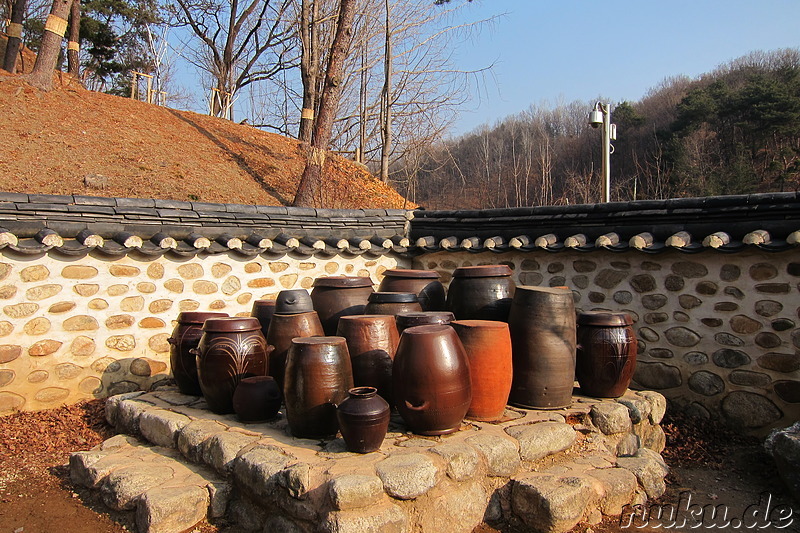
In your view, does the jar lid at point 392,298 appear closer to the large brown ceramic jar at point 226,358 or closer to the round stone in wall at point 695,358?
the large brown ceramic jar at point 226,358

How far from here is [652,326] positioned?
17.2 ft

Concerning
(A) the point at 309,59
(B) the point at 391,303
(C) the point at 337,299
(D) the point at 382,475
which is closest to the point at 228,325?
(C) the point at 337,299

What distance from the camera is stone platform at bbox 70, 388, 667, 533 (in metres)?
2.81

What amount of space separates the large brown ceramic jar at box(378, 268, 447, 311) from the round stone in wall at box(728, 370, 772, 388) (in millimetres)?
2609

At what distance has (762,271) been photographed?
466 centimetres

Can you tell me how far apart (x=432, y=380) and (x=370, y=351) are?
62 cm

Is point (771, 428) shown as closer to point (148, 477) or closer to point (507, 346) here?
point (507, 346)

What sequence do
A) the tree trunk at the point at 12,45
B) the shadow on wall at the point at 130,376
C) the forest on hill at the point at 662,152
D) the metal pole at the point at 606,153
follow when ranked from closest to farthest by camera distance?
the shadow on wall at the point at 130,376
the metal pole at the point at 606,153
the tree trunk at the point at 12,45
the forest on hill at the point at 662,152

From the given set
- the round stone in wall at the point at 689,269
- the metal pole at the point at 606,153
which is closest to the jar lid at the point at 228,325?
the round stone in wall at the point at 689,269

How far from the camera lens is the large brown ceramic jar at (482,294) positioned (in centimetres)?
436

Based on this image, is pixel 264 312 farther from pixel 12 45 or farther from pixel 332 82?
pixel 12 45

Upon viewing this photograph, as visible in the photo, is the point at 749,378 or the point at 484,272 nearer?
the point at 484,272

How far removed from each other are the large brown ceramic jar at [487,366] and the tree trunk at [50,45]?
35.3 ft
